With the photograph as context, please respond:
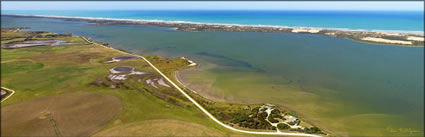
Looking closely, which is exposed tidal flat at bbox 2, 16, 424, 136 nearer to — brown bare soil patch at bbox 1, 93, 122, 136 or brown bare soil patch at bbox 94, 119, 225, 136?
brown bare soil patch at bbox 94, 119, 225, 136

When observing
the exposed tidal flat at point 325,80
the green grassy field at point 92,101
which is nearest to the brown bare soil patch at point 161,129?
the green grassy field at point 92,101

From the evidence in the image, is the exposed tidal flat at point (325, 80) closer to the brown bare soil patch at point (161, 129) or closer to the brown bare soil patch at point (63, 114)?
the brown bare soil patch at point (161, 129)

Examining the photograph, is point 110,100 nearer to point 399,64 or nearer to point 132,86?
point 132,86

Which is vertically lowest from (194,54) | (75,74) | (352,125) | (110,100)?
(352,125)

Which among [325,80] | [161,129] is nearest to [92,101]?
[161,129]

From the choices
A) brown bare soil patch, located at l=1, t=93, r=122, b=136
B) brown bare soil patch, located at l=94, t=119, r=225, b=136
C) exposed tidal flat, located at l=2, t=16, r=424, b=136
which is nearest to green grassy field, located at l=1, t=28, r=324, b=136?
brown bare soil patch, located at l=94, t=119, r=225, b=136

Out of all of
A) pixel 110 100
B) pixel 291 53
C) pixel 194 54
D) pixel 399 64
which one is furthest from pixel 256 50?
pixel 110 100
